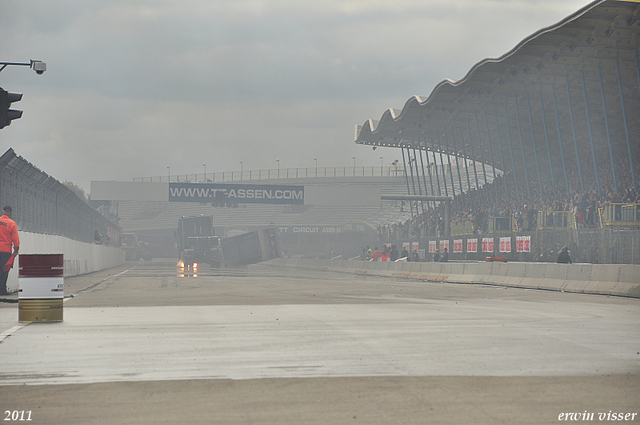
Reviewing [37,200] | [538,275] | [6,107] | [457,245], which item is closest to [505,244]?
[457,245]

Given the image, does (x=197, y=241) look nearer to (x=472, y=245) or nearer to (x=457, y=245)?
(x=457, y=245)

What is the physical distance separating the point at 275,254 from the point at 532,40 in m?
30.3

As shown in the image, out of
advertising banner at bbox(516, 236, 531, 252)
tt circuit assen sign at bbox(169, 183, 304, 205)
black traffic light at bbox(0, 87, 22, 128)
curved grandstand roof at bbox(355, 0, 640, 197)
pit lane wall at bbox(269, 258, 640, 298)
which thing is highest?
curved grandstand roof at bbox(355, 0, 640, 197)

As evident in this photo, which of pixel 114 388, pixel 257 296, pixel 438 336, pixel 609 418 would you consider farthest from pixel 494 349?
pixel 257 296

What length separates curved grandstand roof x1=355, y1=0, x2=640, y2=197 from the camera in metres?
36.8

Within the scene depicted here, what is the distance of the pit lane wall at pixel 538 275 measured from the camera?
65.0 ft

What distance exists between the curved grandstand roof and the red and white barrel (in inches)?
898

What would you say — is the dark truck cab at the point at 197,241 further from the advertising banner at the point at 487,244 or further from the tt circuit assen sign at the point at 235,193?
the advertising banner at the point at 487,244

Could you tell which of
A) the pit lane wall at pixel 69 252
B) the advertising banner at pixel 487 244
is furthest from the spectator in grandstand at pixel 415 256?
the pit lane wall at pixel 69 252

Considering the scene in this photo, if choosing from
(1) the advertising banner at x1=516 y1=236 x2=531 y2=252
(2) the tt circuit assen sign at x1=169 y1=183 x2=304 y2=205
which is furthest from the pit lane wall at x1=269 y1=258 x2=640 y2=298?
(2) the tt circuit assen sign at x1=169 y1=183 x2=304 y2=205

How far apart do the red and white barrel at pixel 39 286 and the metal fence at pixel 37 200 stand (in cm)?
790

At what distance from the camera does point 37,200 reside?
930 inches

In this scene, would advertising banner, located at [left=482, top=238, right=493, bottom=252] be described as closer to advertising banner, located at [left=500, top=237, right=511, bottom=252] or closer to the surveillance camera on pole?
advertising banner, located at [left=500, top=237, right=511, bottom=252]

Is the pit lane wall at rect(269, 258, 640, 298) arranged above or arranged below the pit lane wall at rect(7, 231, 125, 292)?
below
